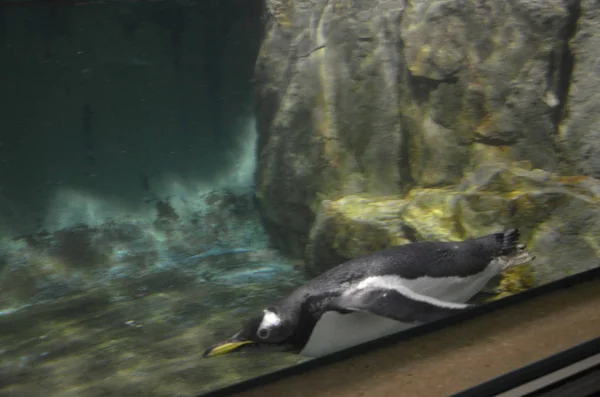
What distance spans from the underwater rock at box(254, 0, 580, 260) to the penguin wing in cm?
58

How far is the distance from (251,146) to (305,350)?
0.92m

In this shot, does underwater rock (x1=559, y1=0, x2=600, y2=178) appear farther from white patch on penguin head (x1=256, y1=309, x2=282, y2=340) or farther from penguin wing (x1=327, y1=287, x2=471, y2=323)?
white patch on penguin head (x1=256, y1=309, x2=282, y2=340)

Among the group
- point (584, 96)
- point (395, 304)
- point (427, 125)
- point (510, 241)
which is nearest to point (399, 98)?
point (427, 125)

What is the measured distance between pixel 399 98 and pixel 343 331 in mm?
1268

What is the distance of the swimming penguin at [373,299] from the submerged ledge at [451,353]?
54mm

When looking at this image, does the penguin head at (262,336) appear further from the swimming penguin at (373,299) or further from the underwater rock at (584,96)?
the underwater rock at (584,96)

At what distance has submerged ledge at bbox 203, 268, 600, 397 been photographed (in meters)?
1.45

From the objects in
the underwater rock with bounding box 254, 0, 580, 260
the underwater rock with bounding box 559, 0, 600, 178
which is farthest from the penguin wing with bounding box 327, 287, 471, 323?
the underwater rock with bounding box 559, 0, 600, 178

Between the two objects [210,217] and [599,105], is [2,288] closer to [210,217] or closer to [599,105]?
[210,217]

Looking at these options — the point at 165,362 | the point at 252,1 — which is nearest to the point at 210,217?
the point at 165,362

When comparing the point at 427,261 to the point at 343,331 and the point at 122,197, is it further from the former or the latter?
the point at 122,197

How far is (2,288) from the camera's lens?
1.65 m

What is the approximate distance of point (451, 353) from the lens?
1607 millimetres

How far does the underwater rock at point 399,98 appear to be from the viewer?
2.27 metres
